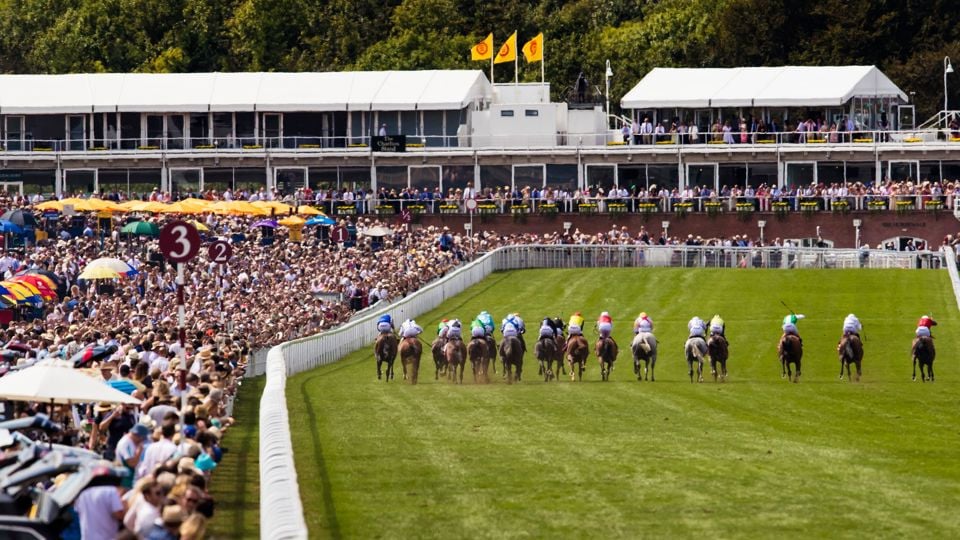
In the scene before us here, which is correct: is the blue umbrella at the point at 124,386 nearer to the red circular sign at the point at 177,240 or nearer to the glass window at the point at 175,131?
the red circular sign at the point at 177,240

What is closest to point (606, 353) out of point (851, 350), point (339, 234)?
point (851, 350)

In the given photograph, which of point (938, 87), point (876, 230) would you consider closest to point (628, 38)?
point (938, 87)

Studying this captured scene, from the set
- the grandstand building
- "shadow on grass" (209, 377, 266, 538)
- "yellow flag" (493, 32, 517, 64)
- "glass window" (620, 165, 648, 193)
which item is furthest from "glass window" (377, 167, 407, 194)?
"shadow on grass" (209, 377, 266, 538)

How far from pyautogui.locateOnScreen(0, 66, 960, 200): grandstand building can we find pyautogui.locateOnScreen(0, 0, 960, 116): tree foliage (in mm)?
12704

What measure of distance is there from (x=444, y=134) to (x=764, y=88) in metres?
12.8

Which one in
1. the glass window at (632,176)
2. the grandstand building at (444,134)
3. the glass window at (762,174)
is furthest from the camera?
the glass window at (632,176)

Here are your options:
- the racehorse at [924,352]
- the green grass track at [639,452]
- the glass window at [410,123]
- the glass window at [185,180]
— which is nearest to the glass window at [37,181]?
the glass window at [185,180]

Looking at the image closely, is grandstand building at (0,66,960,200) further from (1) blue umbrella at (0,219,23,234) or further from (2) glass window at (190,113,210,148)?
(1) blue umbrella at (0,219,23,234)

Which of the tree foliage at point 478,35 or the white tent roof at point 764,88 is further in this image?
the tree foliage at point 478,35

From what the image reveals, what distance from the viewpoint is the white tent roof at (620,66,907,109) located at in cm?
8138

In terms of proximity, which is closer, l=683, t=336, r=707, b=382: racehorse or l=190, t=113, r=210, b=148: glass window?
l=683, t=336, r=707, b=382: racehorse

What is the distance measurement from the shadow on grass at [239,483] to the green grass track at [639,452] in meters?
0.57

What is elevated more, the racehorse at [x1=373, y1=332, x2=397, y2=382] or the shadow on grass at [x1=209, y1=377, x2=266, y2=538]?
the racehorse at [x1=373, y1=332, x2=397, y2=382]

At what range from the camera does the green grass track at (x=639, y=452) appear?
18781 millimetres
